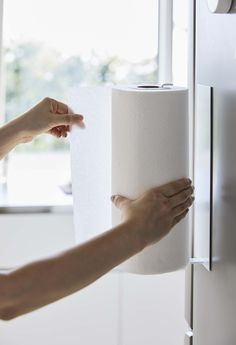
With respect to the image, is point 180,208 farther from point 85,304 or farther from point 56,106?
point 85,304

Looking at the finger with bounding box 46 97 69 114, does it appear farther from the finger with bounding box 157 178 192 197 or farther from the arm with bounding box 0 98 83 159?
the finger with bounding box 157 178 192 197

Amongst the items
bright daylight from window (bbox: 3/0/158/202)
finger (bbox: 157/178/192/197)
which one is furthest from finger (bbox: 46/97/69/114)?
bright daylight from window (bbox: 3/0/158/202)

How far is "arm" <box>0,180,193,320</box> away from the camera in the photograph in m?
0.65

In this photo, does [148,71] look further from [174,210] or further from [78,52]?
[174,210]

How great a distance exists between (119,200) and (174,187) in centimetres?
8

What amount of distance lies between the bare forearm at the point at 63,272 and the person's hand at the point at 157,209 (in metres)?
0.03

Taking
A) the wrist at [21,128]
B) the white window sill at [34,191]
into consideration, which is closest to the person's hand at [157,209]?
the wrist at [21,128]

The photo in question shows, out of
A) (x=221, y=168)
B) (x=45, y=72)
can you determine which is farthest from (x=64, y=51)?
(x=221, y=168)

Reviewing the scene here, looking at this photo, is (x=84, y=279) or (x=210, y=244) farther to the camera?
(x=210, y=244)

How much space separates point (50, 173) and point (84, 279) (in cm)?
133

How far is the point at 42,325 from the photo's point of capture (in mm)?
1552

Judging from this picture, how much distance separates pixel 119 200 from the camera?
2.68 feet

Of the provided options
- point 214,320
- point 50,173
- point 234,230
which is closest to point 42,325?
point 50,173

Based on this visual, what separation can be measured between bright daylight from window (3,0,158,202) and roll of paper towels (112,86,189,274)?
42.3 inches
